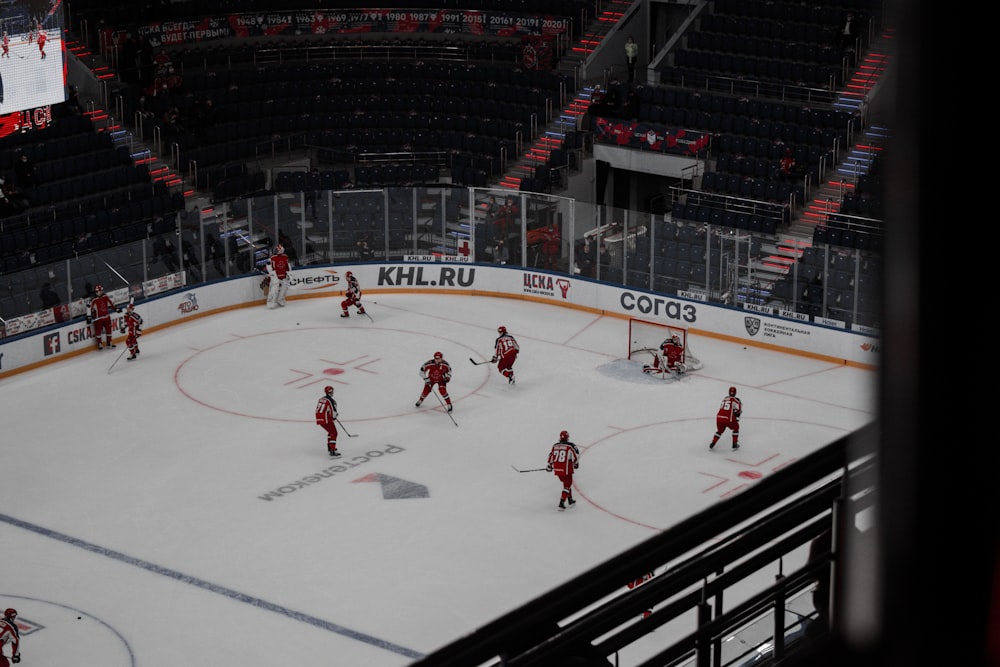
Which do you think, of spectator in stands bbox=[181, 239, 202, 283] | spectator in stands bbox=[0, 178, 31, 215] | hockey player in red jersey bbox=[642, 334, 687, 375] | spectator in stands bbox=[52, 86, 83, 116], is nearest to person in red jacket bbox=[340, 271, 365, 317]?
spectator in stands bbox=[181, 239, 202, 283]

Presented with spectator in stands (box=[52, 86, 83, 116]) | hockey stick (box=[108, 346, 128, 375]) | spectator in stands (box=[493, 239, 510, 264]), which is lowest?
hockey stick (box=[108, 346, 128, 375])

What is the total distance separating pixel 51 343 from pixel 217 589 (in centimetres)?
1040

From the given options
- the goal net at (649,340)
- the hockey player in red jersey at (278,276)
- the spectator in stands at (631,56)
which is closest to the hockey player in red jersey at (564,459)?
the goal net at (649,340)

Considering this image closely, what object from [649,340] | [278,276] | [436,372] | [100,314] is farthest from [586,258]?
[100,314]

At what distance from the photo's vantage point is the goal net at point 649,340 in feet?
80.3

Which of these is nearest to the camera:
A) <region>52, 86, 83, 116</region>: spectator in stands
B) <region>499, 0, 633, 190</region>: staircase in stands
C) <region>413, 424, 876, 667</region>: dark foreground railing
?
<region>413, 424, 876, 667</region>: dark foreground railing

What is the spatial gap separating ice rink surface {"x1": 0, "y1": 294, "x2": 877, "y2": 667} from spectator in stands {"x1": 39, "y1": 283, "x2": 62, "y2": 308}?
1.11 m

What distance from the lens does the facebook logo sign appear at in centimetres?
2478

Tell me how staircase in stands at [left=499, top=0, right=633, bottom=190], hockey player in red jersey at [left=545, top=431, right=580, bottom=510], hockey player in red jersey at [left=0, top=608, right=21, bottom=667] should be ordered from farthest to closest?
1. staircase in stands at [left=499, top=0, right=633, bottom=190]
2. hockey player in red jersey at [left=545, top=431, right=580, bottom=510]
3. hockey player in red jersey at [left=0, top=608, right=21, bottom=667]

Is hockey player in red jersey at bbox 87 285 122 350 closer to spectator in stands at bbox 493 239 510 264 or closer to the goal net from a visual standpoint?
spectator in stands at bbox 493 239 510 264

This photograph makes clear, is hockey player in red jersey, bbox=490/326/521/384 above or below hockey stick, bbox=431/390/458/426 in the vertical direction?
above

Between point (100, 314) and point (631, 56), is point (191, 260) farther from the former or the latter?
point (631, 56)

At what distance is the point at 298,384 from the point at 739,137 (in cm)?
1224

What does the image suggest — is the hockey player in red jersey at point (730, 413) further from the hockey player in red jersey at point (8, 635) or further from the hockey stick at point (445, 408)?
the hockey player in red jersey at point (8, 635)
